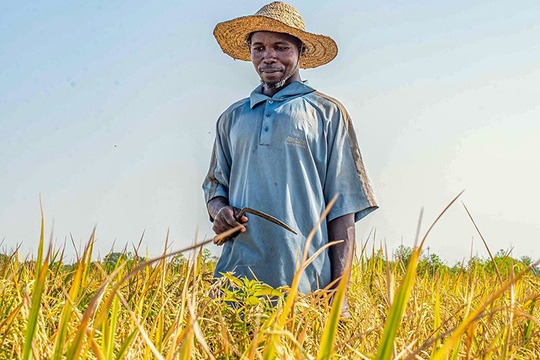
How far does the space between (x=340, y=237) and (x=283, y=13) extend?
3.16 feet

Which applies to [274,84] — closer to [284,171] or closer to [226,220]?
[284,171]

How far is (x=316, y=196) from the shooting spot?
2479 mm

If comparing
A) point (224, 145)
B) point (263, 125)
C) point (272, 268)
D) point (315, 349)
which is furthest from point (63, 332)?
point (224, 145)

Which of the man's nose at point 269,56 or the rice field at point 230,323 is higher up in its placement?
the man's nose at point 269,56

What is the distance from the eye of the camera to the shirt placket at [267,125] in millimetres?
2443

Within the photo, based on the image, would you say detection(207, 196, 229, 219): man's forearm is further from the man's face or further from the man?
the man's face

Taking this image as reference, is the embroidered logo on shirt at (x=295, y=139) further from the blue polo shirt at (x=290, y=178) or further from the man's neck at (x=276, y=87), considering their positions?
the man's neck at (x=276, y=87)

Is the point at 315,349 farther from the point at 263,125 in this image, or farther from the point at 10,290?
the point at 263,125

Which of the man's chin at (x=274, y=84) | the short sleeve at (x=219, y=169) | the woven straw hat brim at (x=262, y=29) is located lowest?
the short sleeve at (x=219, y=169)

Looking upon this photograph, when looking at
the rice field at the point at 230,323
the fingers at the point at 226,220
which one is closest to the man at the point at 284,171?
the fingers at the point at 226,220

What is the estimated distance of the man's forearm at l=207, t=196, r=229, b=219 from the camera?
8.38 ft

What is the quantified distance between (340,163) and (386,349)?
5.72 feet

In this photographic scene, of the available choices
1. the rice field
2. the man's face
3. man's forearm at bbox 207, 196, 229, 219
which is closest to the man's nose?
the man's face

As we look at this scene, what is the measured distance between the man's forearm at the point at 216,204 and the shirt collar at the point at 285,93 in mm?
409
